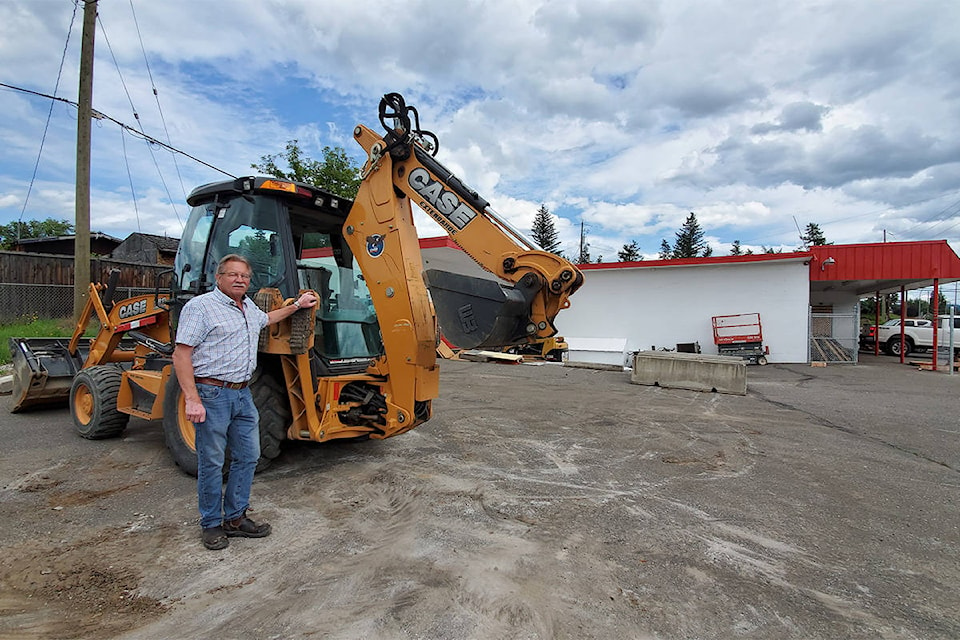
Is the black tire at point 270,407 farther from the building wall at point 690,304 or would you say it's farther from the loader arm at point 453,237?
the building wall at point 690,304

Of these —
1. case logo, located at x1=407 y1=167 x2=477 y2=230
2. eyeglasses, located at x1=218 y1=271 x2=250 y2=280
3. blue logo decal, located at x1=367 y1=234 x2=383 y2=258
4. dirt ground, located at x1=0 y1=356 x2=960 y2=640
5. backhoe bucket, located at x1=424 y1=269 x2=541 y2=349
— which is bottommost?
dirt ground, located at x1=0 y1=356 x2=960 y2=640

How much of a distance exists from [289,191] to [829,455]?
251 inches

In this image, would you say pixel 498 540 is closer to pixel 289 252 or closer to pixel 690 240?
pixel 289 252

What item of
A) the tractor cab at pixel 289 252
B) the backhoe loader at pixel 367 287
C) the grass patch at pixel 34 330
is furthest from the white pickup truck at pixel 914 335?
the grass patch at pixel 34 330

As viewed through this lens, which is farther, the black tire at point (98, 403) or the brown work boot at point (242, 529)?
the black tire at point (98, 403)

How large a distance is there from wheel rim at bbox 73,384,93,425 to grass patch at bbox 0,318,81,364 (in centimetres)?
644

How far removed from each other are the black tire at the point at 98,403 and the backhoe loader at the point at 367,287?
786 mm

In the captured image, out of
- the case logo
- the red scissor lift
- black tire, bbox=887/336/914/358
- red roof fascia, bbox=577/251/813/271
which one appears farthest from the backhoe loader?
black tire, bbox=887/336/914/358

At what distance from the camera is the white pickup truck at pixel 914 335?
22266 mm

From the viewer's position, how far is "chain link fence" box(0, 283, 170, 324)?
14.9 meters

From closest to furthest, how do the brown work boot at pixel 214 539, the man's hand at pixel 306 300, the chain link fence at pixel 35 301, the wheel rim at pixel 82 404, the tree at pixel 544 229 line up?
the brown work boot at pixel 214 539 < the man's hand at pixel 306 300 < the wheel rim at pixel 82 404 < the chain link fence at pixel 35 301 < the tree at pixel 544 229

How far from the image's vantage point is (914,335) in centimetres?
2250

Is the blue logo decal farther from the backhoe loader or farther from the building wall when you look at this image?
the building wall

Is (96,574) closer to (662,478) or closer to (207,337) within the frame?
(207,337)
